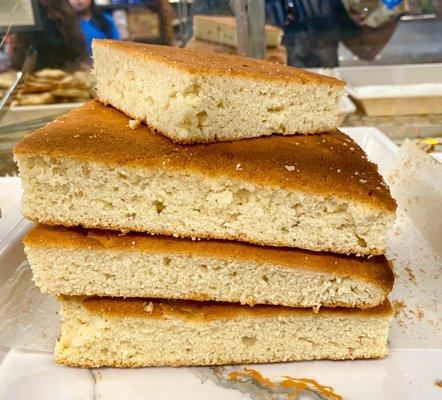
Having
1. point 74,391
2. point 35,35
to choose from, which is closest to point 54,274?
point 74,391

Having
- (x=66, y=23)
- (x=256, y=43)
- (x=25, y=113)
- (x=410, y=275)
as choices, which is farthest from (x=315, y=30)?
(x=410, y=275)

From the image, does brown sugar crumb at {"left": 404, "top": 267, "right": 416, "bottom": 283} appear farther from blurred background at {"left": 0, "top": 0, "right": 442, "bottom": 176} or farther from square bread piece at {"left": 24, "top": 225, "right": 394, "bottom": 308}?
blurred background at {"left": 0, "top": 0, "right": 442, "bottom": 176}

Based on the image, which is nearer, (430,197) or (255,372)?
(255,372)

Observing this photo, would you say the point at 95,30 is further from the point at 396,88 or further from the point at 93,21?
the point at 396,88

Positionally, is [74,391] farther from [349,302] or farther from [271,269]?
[349,302]

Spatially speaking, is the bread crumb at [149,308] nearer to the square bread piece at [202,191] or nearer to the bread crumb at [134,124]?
the square bread piece at [202,191]

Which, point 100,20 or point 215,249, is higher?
point 100,20
